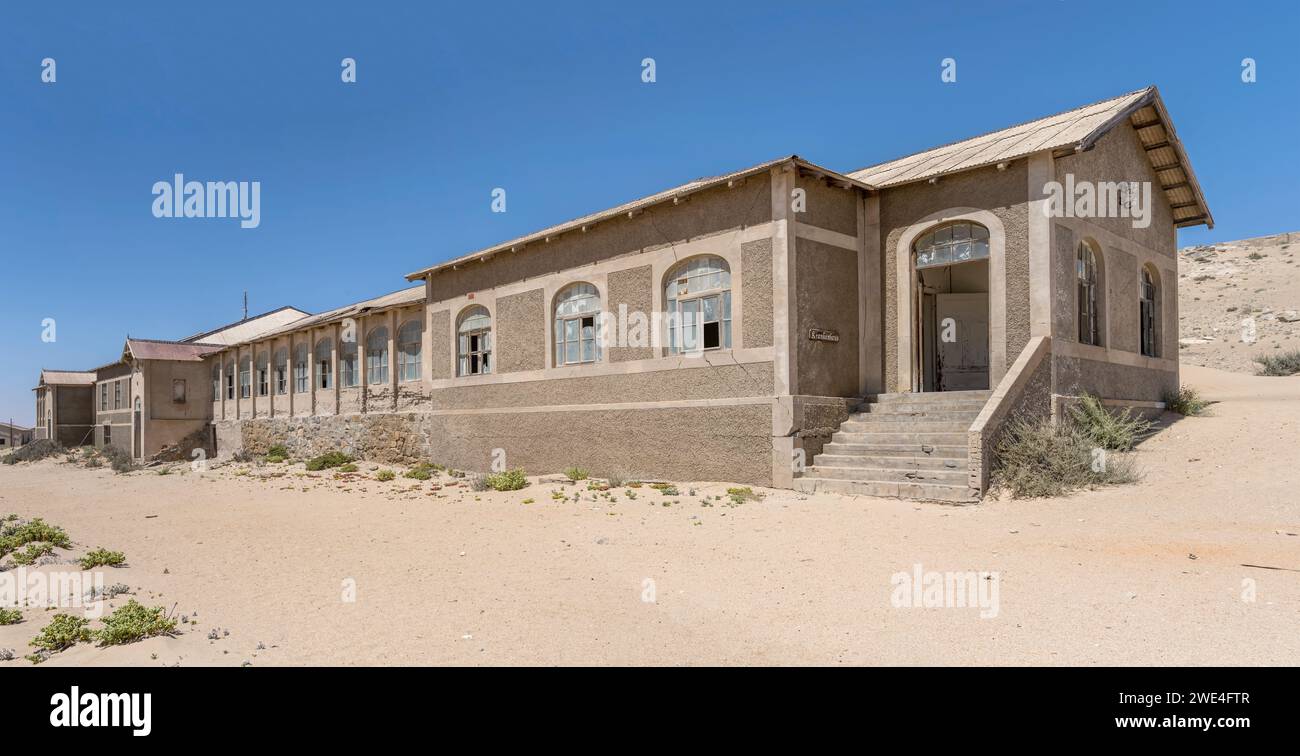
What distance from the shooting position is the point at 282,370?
28578 mm

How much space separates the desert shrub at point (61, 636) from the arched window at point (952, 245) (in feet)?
39.5

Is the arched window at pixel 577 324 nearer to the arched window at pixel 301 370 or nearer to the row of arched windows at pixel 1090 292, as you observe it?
the row of arched windows at pixel 1090 292

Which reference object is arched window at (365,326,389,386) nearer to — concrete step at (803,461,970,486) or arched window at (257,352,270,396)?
arched window at (257,352,270,396)

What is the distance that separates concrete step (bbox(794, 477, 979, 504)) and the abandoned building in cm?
3

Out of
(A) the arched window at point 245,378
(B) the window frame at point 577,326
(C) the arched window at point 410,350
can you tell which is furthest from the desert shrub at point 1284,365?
(A) the arched window at point 245,378

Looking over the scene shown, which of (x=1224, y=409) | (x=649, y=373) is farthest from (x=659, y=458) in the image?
(x=1224, y=409)

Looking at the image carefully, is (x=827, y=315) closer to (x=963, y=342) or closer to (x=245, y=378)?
(x=963, y=342)

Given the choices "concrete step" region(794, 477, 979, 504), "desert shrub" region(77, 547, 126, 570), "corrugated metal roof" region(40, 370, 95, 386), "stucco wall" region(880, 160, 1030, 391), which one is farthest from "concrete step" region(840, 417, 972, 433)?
"corrugated metal roof" region(40, 370, 95, 386)

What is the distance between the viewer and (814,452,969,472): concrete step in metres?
10.5

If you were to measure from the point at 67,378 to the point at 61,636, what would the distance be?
46.0 metres

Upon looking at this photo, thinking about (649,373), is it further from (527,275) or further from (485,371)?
(485,371)

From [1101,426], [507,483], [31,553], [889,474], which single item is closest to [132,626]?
[31,553]
